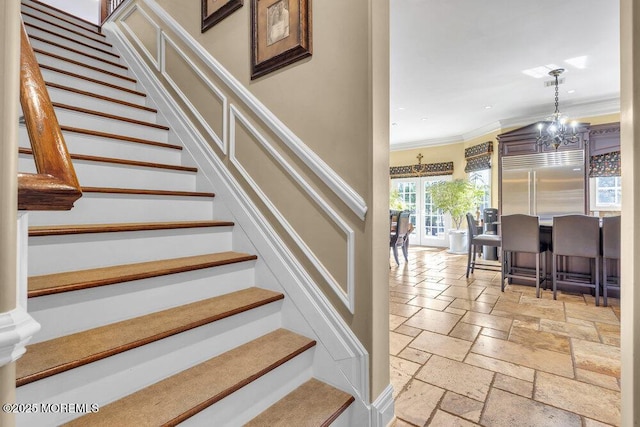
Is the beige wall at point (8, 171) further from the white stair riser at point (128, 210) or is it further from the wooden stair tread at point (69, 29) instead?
the wooden stair tread at point (69, 29)

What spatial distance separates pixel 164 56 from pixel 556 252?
461 cm

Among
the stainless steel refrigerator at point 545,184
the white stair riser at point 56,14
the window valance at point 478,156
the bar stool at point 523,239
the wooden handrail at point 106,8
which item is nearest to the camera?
the white stair riser at point 56,14

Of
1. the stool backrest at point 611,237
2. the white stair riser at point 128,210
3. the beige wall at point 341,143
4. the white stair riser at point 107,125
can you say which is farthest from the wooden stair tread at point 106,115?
the stool backrest at point 611,237

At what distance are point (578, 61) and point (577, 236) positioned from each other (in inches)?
90.4

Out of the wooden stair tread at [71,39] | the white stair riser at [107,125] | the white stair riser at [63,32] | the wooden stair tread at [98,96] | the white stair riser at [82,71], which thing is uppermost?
the white stair riser at [63,32]

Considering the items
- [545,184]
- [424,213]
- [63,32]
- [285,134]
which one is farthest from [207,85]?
[424,213]

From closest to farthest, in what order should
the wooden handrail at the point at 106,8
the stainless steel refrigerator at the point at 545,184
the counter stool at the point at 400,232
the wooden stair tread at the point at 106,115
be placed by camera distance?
the wooden stair tread at the point at 106,115 → the wooden handrail at the point at 106,8 → the counter stool at the point at 400,232 → the stainless steel refrigerator at the point at 545,184

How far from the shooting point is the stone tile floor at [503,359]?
5.23 feet

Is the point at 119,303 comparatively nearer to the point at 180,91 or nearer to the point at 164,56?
the point at 180,91

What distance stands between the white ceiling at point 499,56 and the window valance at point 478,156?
60 centimetres

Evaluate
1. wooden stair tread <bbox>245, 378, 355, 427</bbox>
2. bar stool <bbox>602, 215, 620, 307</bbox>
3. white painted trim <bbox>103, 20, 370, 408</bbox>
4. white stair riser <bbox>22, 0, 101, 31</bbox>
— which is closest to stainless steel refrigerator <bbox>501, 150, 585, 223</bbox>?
bar stool <bbox>602, 215, 620, 307</bbox>

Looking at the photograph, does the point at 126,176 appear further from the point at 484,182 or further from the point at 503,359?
the point at 484,182

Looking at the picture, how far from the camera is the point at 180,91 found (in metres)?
2.55

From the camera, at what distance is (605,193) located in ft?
17.6
